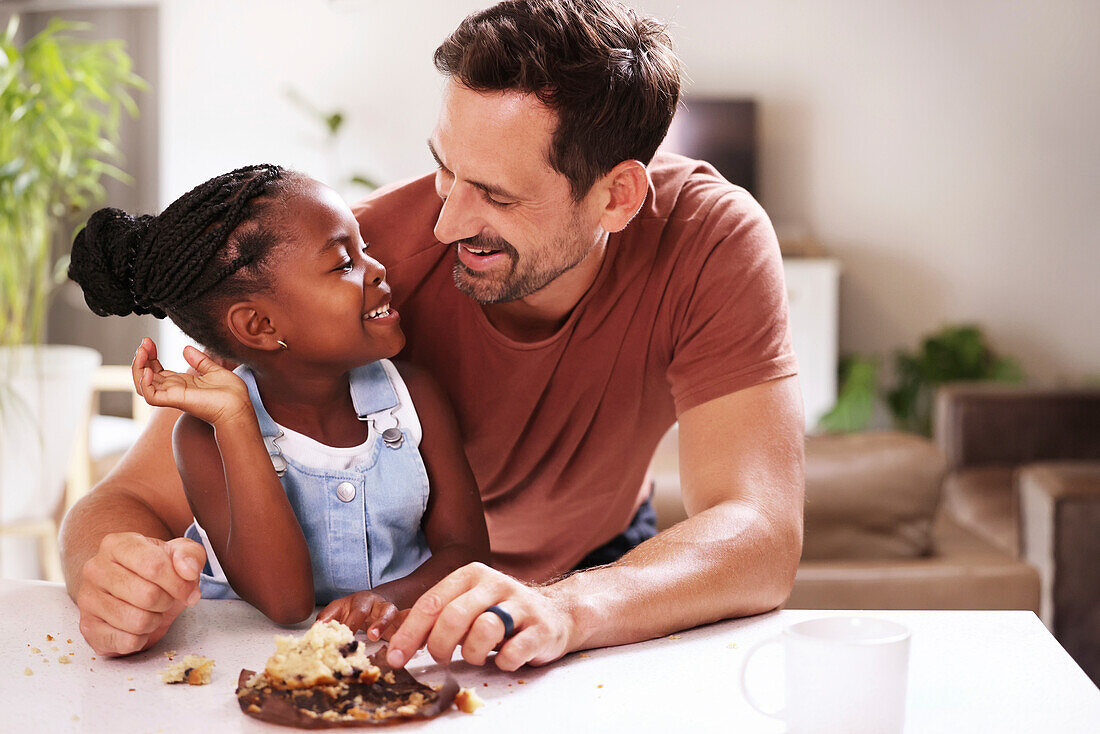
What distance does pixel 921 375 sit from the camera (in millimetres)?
5426

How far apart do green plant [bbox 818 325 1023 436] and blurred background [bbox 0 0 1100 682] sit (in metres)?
0.02

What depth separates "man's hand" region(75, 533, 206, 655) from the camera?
92 centimetres

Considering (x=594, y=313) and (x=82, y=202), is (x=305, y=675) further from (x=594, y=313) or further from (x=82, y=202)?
(x=82, y=202)

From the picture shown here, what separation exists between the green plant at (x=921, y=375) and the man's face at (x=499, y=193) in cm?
418

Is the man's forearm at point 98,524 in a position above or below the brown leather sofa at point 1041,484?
above

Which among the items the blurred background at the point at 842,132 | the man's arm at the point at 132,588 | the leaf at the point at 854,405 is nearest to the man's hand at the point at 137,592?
the man's arm at the point at 132,588

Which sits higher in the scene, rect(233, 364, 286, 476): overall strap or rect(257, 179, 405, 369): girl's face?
rect(257, 179, 405, 369): girl's face

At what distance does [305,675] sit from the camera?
83cm

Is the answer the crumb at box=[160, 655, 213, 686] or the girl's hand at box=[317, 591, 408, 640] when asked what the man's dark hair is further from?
the crumb at box=[160, 655, 213, 686]

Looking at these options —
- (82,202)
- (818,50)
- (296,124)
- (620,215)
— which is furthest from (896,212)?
(620,215)

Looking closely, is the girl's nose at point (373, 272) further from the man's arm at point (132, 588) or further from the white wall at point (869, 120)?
the white wall at point (869, 120)

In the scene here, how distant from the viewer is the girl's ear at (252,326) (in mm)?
1115

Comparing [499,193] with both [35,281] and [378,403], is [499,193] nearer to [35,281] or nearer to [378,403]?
[378,403]

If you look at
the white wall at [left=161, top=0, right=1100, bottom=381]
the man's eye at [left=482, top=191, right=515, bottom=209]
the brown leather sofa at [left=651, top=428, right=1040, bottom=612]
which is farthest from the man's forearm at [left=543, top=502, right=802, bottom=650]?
the white wall at [left=161, top=0, right=1100, bottom=381]
